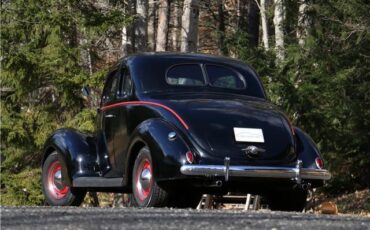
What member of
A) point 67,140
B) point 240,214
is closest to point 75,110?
point 67,140

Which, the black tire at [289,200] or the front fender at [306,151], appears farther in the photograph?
the black tire at [289,200]

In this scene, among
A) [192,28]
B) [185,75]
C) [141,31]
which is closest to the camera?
[185,75]

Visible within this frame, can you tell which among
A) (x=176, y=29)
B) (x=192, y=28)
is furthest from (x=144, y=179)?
(x=176, y=29)

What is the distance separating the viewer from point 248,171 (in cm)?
985

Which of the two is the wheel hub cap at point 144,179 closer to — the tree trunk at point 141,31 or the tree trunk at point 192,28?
the tree trunk at point 192,28

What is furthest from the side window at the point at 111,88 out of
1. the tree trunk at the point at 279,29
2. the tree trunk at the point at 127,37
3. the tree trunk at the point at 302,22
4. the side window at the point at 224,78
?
the tree trunk at the point at 127,37

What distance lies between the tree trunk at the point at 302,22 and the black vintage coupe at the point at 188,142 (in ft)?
38.0

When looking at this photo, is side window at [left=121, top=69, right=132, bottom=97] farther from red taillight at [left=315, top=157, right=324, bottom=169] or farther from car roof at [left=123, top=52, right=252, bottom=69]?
red taillight at [left=315, top=157, right=324, bottom=169]

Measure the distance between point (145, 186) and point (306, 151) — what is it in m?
1.86

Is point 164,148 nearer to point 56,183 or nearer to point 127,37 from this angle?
point 56,183

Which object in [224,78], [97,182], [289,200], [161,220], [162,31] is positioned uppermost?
[162,31]

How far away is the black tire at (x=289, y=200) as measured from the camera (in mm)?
10961

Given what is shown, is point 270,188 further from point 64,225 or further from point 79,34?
point 79,34

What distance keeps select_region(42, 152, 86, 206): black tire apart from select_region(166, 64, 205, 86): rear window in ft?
6.99
